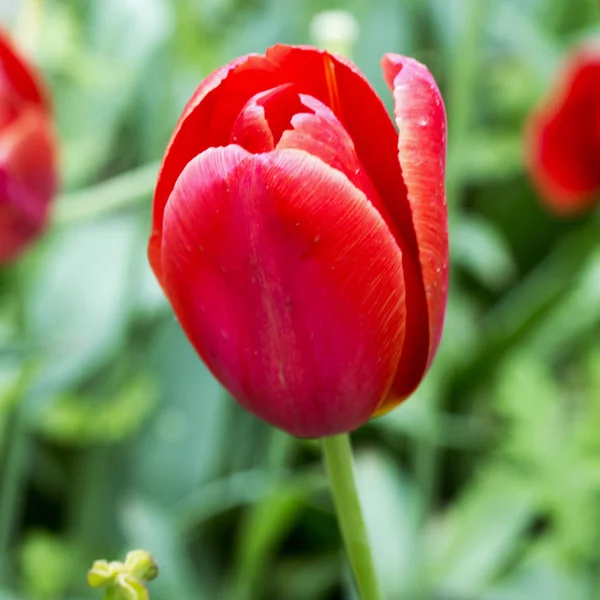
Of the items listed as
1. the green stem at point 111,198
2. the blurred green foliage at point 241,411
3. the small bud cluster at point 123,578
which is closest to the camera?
the small bud cluster at point 123,578

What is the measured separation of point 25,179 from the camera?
498mm

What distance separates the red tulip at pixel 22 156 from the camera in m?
0.49

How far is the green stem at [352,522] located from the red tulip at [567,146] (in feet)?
1.71

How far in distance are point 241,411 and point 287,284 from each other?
585 millimetres

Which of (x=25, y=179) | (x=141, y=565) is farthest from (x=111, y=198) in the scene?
(x=141, y=565)

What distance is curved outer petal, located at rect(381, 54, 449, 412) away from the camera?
0.22m

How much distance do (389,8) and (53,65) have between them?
31 cm

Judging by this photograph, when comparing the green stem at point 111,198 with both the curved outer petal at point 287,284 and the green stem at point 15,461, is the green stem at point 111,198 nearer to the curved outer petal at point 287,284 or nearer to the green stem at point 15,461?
the green stem at point 15,461

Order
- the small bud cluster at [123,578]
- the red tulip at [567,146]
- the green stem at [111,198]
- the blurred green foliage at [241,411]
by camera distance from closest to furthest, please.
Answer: the small bud cluster at [123,578], the green stem at [111,198], the blurred green foliage at [241,411], the red tulip at [567,146]

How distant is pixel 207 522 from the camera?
0.72 meters

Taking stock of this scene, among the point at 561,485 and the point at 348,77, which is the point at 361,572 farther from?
the point at 561,485

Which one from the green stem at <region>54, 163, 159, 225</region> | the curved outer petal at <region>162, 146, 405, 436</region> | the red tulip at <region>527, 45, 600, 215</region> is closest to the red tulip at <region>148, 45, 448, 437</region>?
the curved outer petal at <region>162, 146, 405, 436</region>

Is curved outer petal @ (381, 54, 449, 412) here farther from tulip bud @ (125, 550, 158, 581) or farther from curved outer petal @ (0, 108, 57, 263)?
curved outer petal @ (0, 108, 57, 263)

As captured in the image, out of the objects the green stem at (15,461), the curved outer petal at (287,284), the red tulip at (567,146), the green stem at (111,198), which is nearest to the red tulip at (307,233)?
the curved outer petal at (287,284)
